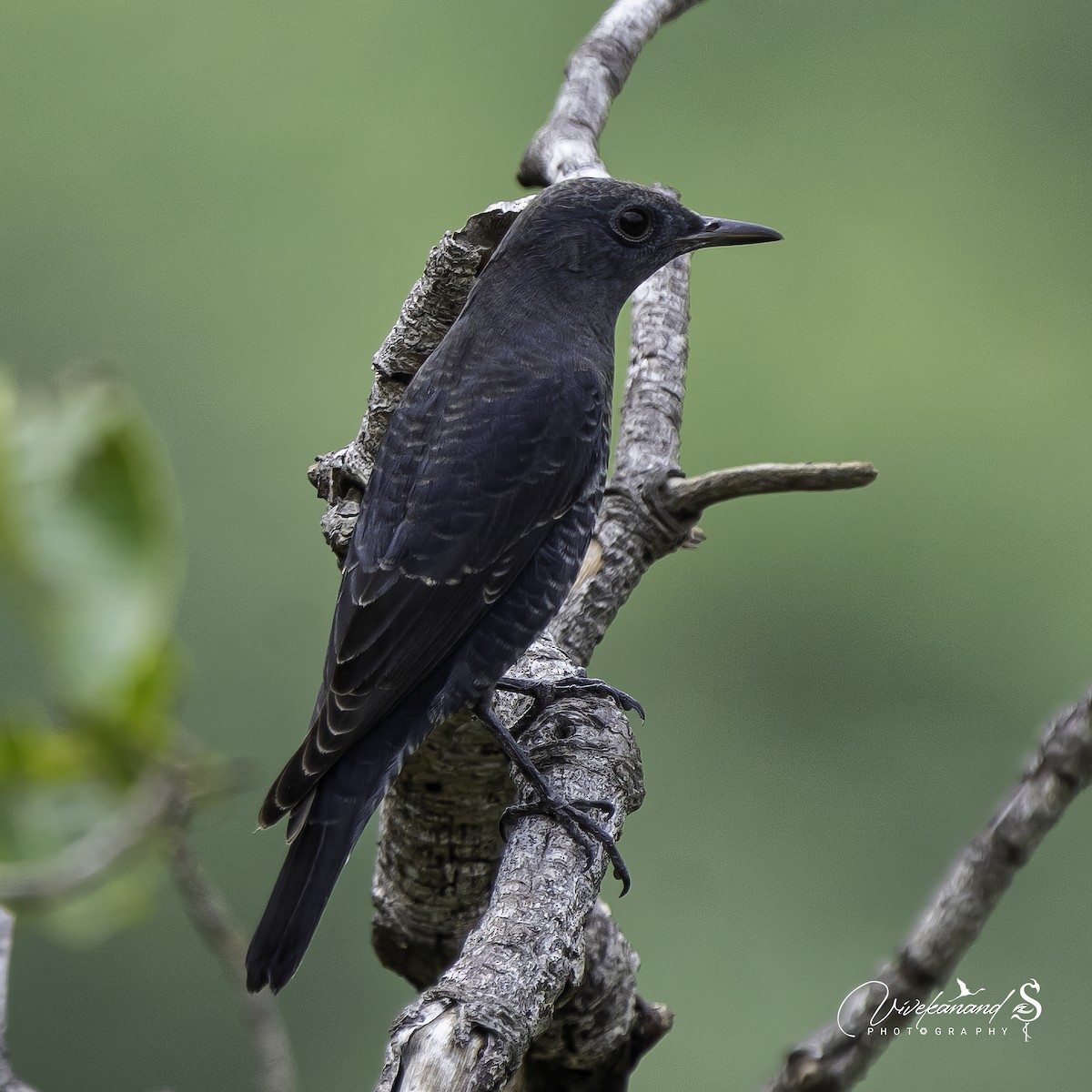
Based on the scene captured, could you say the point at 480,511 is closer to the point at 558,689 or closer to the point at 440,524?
the point at 440,524

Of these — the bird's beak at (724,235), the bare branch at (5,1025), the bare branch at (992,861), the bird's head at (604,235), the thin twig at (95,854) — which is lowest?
the bare branch at (5,1025)

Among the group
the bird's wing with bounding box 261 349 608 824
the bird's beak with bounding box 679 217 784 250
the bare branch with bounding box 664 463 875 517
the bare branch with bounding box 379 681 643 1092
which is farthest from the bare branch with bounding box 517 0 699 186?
the bare branch with bounding box 379 681 643 1092

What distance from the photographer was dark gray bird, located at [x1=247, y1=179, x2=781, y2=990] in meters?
2.47

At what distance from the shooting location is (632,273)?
125 inches

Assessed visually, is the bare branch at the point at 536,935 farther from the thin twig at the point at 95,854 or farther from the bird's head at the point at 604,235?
the bird's head at the point at 604,235

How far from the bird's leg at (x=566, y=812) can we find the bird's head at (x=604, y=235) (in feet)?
3.72

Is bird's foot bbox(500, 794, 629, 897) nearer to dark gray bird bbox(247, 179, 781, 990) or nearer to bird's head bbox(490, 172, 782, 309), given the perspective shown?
dark gray bird bbox(247, 179, 781, 990)

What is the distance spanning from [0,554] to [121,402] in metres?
0.16

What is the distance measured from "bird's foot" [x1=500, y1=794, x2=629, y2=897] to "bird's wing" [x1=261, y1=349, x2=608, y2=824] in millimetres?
360

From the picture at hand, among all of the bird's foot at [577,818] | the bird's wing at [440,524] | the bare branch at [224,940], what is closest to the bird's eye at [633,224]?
the bird's wing at [440,524]

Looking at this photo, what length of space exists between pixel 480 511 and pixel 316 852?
2.69 feet

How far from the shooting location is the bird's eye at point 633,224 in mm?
3070

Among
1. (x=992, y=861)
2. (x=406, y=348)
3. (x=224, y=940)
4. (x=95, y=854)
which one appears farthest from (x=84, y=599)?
(x=406, y=348)

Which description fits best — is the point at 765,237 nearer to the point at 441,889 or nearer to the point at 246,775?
the point at 441,889
